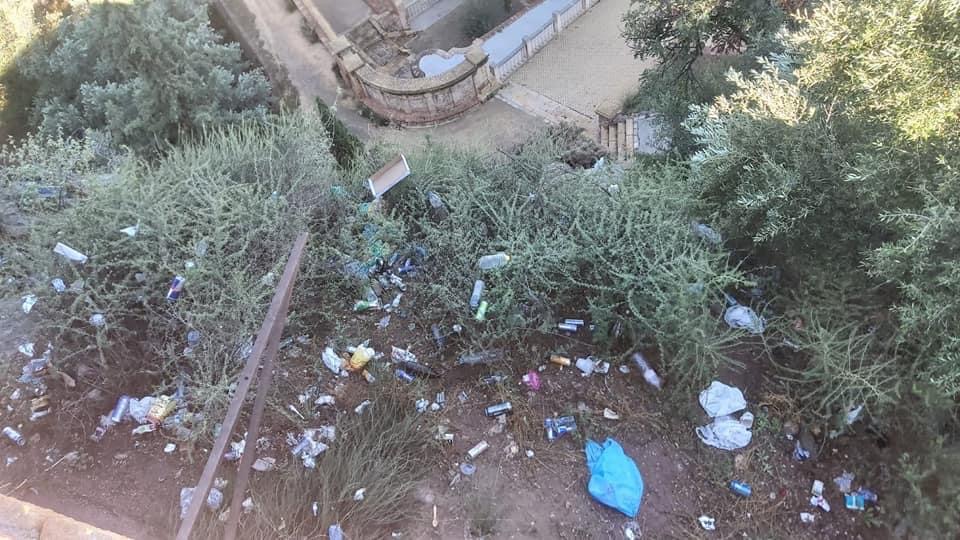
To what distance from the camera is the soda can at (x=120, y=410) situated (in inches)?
169

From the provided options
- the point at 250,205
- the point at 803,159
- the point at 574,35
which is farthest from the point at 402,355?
the point at 574,35

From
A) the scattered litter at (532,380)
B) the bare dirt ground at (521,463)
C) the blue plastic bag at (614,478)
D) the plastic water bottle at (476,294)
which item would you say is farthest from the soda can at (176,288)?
the blue plastic bag at (614,478)

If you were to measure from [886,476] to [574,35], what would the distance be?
10441 mm

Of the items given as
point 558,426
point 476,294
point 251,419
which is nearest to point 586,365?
point 558,426

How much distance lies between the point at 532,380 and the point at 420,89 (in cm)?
741

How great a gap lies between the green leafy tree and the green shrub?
221 inches

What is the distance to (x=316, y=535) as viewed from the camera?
3.68m

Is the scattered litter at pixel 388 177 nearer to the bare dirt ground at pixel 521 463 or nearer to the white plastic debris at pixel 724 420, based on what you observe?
the bare dirt ground at pixel 521 463

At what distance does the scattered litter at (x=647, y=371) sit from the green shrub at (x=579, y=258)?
0.12 meters

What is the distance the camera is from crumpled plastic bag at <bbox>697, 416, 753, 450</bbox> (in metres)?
4.16

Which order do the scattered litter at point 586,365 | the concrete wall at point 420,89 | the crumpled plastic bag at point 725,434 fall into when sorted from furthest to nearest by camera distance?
the concrete wall at point 420,89
the scattered litter at point 586,365
the crumpled plastic bag at point 725,434

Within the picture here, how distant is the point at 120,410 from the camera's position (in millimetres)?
4320

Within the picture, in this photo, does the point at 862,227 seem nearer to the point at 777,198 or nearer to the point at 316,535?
the point at 777,198

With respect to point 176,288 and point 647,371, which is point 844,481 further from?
point 176,288
